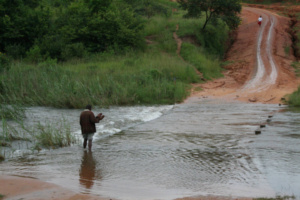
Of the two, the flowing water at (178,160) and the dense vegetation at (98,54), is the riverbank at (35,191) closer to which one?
the flowing water at (178,160)

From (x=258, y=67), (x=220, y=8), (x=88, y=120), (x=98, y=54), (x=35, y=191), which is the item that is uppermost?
(x=220, y=8)

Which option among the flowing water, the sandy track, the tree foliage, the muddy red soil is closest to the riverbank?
the muddy red soil

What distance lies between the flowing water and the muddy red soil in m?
0.57

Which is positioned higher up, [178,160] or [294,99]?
[294,99]

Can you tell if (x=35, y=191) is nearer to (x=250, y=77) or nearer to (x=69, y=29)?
(x=250, y=77)

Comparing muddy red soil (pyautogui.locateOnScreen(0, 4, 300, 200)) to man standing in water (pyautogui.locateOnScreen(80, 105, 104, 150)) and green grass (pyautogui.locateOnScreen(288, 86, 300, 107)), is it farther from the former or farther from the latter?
man standing in water (pyautogui.locateOnScreen(80, 105, 104, 150))

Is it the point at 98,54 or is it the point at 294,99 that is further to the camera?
the point at 98,54

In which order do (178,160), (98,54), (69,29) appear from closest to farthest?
(178,160) < (98,54) < (69,29)

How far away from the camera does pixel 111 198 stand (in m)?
6.45

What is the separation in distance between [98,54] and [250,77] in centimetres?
1161

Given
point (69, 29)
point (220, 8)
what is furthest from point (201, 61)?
→ point (69, 29)

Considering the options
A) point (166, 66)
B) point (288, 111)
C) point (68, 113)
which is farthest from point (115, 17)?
point (288, 111)

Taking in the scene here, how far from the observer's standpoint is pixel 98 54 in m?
29.1

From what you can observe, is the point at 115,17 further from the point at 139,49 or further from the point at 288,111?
the point at 288,111
